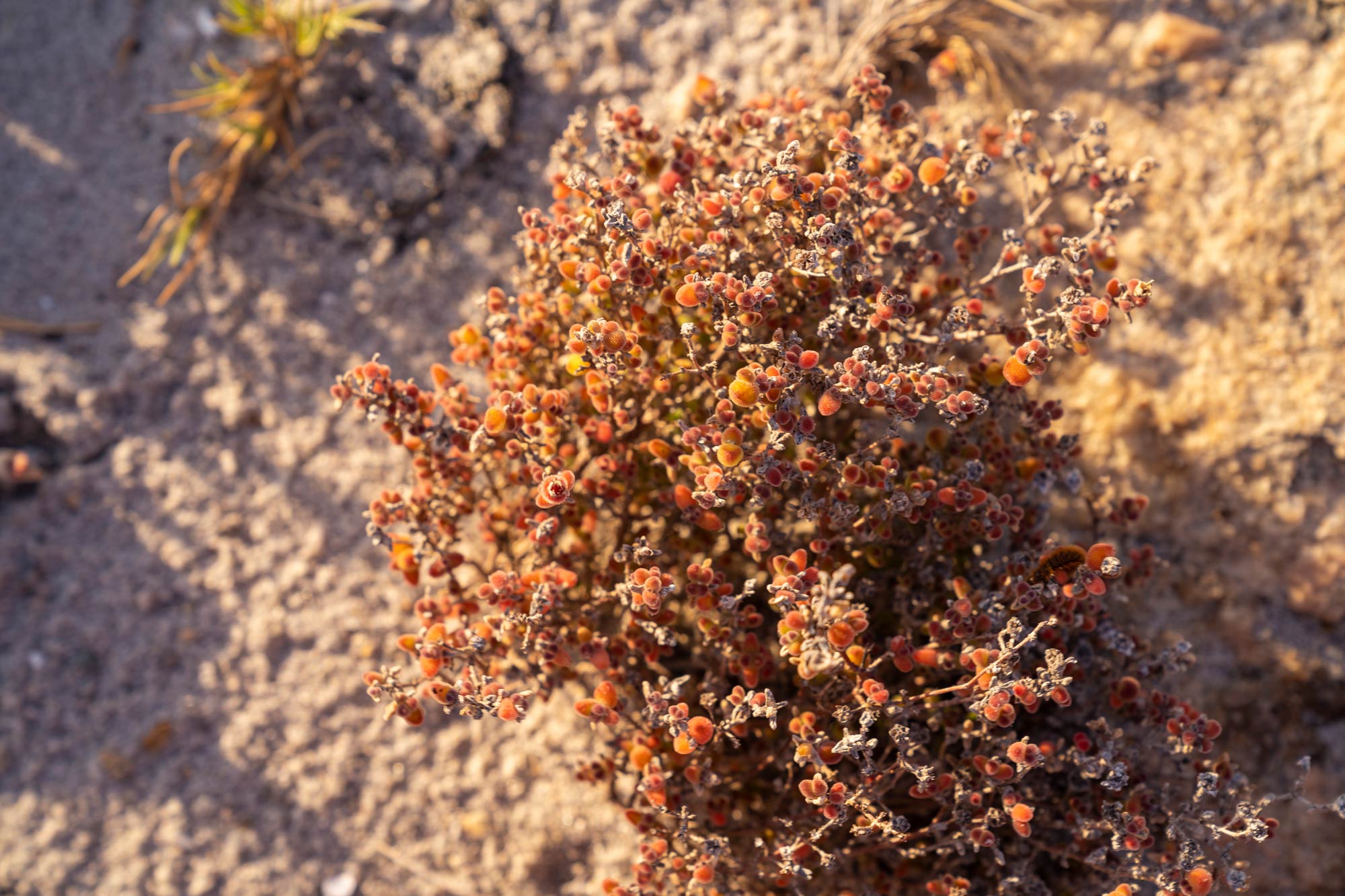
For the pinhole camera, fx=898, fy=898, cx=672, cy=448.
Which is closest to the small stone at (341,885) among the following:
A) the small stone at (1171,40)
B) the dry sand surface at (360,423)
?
the dry sand surface at (360,423)

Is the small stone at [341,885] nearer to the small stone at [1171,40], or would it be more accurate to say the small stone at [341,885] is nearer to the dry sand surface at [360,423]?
the dry sand surface at [360,423]

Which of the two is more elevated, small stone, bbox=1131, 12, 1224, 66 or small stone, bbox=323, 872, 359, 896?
small stone, bbox=1131, 12, 1224, 66

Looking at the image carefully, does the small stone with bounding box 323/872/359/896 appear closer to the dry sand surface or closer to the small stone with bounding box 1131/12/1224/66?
the dry sand surface

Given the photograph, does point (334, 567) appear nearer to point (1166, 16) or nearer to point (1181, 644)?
point (1181, 644)

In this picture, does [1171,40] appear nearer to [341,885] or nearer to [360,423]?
[360,423]

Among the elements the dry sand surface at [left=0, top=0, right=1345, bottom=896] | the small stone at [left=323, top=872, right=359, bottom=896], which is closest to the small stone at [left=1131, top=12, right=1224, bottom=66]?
the dry sand surface at [left=0, top=0, right=1345, bottom=896]

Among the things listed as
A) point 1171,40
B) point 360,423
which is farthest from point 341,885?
point 1171,40

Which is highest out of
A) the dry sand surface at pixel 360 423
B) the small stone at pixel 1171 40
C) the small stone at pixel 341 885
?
the small stone at pixel 1171 40

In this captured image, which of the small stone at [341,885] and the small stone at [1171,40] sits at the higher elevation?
the small stone at [1171,40]

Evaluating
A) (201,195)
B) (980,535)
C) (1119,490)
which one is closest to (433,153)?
(201,195)

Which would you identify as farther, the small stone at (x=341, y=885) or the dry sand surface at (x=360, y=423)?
the small stone at (x=341, y=885)
